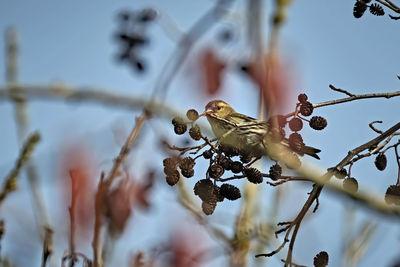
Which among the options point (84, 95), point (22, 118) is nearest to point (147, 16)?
point (22, 118)

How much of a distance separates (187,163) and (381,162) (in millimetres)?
546

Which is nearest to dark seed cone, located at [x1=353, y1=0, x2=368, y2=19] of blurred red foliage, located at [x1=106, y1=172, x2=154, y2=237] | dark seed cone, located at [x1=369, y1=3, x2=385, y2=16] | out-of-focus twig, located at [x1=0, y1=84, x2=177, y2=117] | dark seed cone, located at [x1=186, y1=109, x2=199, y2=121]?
dark seed cone, located at [x1=369, y1=3, x2=385, y2=16]

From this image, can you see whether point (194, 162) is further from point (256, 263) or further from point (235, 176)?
point (256, 263)

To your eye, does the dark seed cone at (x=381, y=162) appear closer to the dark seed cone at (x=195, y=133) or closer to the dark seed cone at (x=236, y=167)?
→ the dark seed cone at (x=236, y=167)

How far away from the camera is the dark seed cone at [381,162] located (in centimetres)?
159

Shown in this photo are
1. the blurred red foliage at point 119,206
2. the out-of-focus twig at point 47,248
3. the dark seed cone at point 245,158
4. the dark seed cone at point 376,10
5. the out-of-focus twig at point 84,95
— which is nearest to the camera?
the out-of-focus twig at point 47,248

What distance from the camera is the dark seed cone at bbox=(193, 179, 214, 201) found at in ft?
5.09

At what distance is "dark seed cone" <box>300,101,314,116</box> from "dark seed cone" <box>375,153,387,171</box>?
0.84 ft

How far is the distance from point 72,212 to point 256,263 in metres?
2.22

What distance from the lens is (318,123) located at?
61.7 inches

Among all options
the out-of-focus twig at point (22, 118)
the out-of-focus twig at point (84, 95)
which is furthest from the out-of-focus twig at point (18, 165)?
the out-of-focus twig at point (84, 95)

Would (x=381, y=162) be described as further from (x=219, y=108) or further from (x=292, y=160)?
(x=219, y=108)

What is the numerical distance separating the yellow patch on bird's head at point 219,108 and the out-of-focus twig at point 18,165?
1.96 feet

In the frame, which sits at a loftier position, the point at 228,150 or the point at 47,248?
the point at 228,150
